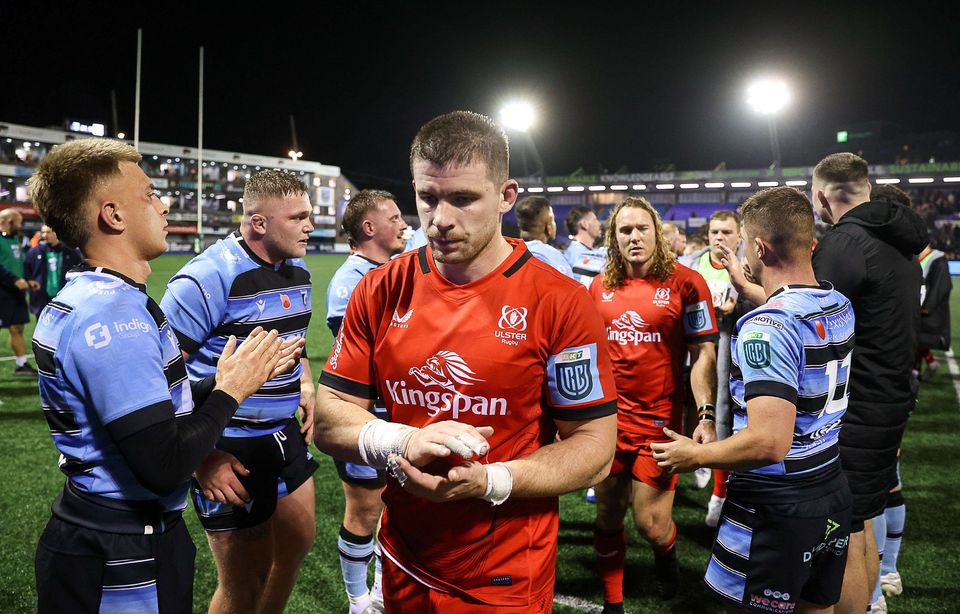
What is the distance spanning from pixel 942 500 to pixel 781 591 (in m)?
4.57

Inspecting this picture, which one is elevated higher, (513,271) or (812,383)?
(513,271)

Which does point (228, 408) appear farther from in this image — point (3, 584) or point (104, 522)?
point (3, 584)

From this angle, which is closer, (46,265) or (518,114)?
(46,265)

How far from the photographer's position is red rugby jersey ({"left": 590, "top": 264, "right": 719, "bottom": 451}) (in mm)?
4203

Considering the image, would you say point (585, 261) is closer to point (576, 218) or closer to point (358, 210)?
point (576, 218)

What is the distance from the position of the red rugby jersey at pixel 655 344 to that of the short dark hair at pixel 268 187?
7.65 feet

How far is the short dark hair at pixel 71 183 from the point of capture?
1.99 metres

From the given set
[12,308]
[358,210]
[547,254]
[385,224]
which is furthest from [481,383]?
[12,308]

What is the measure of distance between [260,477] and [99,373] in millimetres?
1578

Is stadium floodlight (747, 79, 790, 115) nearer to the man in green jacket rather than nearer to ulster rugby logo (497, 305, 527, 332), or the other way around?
the man in green jacket

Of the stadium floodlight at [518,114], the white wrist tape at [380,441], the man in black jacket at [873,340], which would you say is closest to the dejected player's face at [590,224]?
the man in black jacket at [873,340]

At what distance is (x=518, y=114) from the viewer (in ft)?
123

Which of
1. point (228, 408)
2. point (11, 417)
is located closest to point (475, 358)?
point (228, 408)

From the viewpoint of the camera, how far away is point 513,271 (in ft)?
6.66
